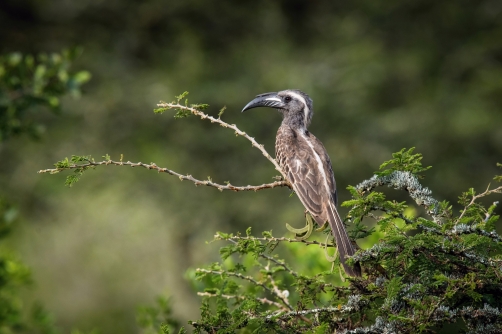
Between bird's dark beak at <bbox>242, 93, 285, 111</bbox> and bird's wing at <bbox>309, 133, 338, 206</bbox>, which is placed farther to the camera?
bird's dark beak at <bbox>242, 93, 285, 111</bbox>

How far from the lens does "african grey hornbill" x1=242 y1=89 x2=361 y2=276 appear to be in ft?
13.5

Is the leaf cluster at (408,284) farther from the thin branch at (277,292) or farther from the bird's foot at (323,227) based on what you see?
the bird's foot at (323,227)

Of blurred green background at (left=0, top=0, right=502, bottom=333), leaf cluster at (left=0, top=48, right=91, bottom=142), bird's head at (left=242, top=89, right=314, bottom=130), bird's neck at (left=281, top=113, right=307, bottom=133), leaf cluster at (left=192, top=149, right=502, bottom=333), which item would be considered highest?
blurred green background at (left=0, top=0, right=502, bottom=333)

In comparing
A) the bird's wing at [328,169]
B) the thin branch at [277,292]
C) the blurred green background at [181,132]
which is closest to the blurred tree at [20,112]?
the thin branch at [277,292]

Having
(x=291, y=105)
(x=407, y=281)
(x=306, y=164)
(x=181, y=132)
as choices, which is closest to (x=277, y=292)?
(x=407, y=281)

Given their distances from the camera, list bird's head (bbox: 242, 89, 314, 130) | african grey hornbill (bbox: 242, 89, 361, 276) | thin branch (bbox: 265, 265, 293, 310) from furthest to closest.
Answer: bird's head (bbox: 242, 89, 314, 130), african grey hornbill (bbox: 242, 89, 361, 276), thin branch (bbox: 265, 265, 293, 310)

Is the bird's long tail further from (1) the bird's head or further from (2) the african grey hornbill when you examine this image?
(1) the bird's head

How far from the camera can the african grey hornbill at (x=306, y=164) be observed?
13.5 feet

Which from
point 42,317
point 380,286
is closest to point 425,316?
point 380,286

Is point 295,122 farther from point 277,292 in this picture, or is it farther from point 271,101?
point 277,292

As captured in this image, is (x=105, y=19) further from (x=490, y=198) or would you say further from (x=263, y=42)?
(x=490, y=198)

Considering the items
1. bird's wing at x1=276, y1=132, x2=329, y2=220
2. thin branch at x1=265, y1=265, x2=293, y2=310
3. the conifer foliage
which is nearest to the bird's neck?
bird's wing at x1=276, y1=132, x2=329, y2=220

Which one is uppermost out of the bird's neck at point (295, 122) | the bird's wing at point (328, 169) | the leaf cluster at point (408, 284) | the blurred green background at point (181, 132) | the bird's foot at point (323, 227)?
the blurred green background at point (181, 132)

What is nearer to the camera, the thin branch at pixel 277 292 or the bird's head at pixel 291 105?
the thin branch at pixel 277 292
